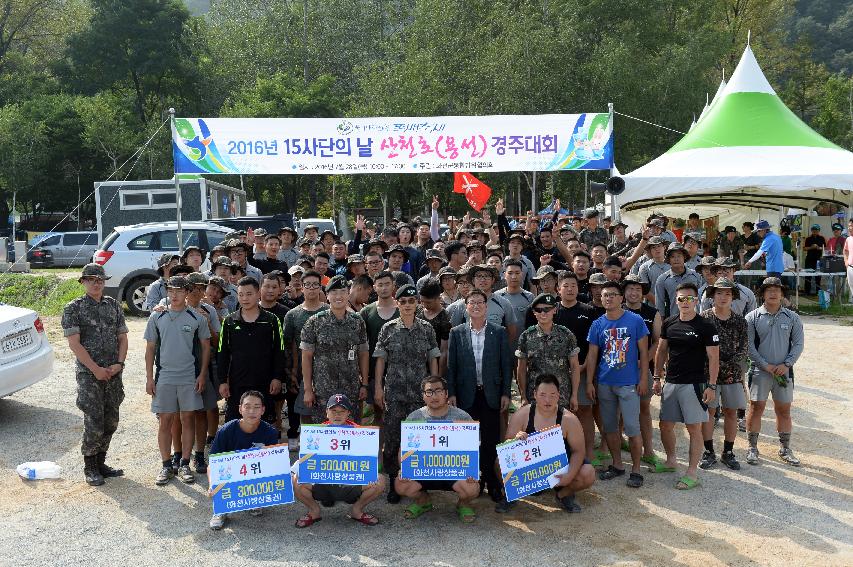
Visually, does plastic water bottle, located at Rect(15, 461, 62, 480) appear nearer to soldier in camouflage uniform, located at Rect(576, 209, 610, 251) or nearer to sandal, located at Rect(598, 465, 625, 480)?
sandal, located at Rect(598, 465, 625, 480)

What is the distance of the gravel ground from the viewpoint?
493cm

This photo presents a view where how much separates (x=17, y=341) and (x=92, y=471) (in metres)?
2.20

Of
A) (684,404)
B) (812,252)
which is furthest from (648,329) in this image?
(812,252)

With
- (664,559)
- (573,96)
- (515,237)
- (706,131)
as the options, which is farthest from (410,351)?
(573,96)

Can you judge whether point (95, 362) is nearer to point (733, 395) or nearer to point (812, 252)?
point (733, 395)

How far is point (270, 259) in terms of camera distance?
9461mm

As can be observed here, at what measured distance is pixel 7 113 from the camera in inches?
1499

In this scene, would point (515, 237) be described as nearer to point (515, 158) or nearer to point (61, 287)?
point (515, 158)

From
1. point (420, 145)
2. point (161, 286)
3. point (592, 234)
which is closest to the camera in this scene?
point (161, 286)

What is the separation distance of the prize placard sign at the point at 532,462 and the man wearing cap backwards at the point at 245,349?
85.3 inches

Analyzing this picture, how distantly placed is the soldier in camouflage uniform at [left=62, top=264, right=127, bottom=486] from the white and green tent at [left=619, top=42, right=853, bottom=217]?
8.95 m

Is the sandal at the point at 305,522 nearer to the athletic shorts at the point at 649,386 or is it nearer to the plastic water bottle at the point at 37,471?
the plastic water bottle at the point at 37,471

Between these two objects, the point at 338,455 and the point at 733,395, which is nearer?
the point at 338,455

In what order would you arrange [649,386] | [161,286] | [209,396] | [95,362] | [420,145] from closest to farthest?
[95,362] → [649,386] → [209,396] → [161,286] → [420,145]
